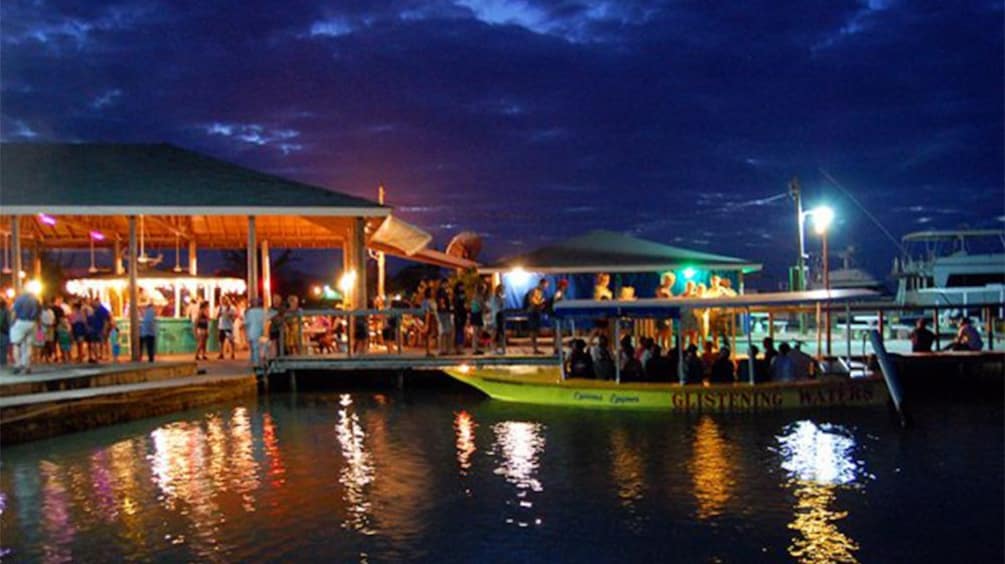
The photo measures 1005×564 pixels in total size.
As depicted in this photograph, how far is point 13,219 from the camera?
2350 cm

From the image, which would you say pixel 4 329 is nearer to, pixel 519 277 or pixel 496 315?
pixel 496 315

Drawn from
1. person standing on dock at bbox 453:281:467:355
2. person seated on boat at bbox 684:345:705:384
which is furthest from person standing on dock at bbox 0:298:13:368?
person seated on boat at bbox 684:345:705:384

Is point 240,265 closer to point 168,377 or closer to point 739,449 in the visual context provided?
point 168,377

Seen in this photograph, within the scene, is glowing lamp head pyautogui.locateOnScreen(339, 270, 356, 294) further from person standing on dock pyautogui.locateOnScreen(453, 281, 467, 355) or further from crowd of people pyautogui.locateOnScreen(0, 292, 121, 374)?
crowd of people pyautogui.locateOnScreen(0, 292, 121, 374)

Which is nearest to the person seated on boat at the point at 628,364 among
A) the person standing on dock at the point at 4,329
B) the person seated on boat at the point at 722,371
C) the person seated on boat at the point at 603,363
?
the person seated on boat at the point at 603,363

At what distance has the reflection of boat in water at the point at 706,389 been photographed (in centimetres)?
2003

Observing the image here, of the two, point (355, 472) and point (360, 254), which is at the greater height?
point (360, 254)

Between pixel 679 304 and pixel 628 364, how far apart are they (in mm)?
1803

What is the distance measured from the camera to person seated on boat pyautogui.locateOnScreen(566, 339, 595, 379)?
21656 mm

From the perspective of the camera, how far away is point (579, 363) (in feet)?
71.3

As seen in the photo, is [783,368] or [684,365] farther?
[684,365]

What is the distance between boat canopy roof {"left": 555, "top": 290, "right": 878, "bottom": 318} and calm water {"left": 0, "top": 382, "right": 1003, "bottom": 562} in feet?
7.52

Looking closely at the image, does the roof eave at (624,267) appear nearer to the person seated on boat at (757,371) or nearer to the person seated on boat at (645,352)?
the person seated on boat at (645,352)

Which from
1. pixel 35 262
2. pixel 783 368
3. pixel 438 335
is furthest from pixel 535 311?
pixel 35 262
